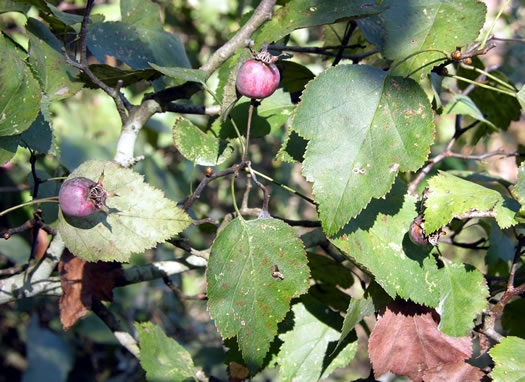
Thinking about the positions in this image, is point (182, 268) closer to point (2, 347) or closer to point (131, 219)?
point (131, 219)

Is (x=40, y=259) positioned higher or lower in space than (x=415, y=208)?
lower

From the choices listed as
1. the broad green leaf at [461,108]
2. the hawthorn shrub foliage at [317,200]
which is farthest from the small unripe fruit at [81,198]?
the broad green leaf at [461,108]

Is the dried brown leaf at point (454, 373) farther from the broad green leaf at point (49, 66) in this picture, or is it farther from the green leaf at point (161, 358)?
the broad green leaf at point (49, 66)

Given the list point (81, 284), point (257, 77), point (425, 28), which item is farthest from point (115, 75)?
point (425, 28)

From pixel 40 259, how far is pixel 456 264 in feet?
2.30

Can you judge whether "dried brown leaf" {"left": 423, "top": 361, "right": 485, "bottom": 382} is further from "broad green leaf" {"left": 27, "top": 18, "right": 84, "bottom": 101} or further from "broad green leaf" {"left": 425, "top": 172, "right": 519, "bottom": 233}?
"broad green leaf" {"left": 27, "top": 18, "right": 84, "bottom": 101}

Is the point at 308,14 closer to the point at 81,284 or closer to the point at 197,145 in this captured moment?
the point at 197,145

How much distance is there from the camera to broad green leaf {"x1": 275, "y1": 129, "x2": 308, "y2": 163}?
727 mm

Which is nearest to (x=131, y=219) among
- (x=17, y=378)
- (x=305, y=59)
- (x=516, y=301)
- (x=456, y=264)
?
(x=456, y=264)

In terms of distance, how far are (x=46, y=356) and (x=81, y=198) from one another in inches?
53.5

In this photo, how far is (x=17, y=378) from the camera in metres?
2.31

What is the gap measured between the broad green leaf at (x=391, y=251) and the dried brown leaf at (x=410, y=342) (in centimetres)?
6

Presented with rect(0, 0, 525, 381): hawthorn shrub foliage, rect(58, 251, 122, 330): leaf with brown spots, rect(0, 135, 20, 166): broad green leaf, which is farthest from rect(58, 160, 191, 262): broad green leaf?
rect(58, 251, 122, 330): leaf with brown spots

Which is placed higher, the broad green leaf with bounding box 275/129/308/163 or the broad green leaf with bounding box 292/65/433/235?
the broad green leaf with bounding box 292/65/433/235
